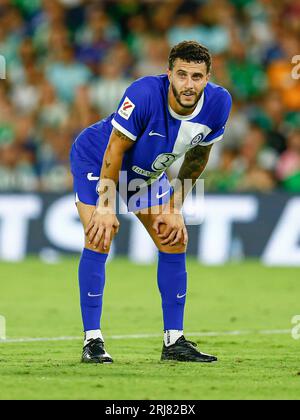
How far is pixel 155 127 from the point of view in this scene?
7.04 meters

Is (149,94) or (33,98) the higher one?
(33,98)

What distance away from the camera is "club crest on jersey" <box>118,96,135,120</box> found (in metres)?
6.85

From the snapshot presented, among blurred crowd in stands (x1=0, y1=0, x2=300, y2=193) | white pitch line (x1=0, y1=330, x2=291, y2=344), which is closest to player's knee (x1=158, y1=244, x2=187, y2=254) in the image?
white pitch line (x1=0, y1=330, x2=291, y2=344)

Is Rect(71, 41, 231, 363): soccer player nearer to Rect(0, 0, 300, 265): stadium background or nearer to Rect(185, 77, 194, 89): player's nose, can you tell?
Rect(185, 77, 194, 89): player's nose

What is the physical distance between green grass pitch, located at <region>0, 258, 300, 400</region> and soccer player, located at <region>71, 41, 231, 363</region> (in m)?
0.40

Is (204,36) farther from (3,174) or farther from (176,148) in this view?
(176,148)

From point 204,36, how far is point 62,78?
244cm

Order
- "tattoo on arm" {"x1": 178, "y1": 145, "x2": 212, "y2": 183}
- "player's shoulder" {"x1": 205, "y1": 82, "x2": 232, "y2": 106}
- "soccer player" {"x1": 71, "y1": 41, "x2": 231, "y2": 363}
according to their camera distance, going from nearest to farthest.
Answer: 1. "soccer player" {"x1": 71, "y1": 41, "x2": 231, "y2": 363}
2. "player's shoulder" {"x1": 205, "y1": 82, "x2": 232, "y2": 106}
3. "tattoo on arm" {"x1": 178, "y1": 145, "x2": 212, "y2": 183}

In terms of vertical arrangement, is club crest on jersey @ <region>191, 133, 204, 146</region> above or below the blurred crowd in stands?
below

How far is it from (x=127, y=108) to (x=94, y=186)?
70 cm

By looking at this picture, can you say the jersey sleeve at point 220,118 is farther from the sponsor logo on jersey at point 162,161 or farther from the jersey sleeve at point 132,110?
the jersey sleeve at point 132,110

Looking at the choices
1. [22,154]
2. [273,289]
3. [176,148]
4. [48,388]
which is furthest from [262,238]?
[48,388]

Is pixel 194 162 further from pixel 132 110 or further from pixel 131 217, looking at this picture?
pixel 131 217
